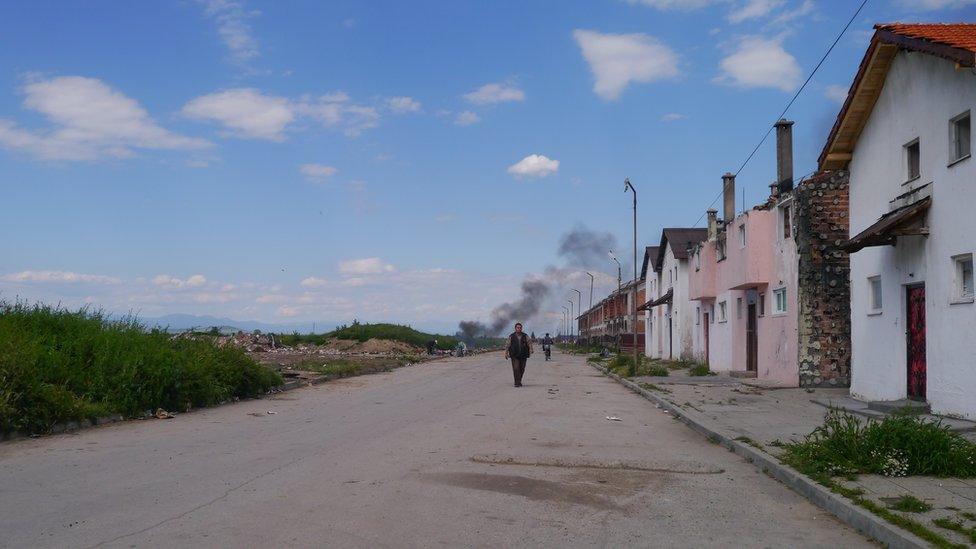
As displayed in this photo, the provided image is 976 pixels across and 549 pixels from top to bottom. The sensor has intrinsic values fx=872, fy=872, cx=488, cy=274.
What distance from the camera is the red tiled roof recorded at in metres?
13.1

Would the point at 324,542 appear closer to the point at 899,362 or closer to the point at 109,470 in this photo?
the point at 109,470

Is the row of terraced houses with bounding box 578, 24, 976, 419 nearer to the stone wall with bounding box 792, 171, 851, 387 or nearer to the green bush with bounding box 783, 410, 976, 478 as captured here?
the stone wall with bounding box 792, 171, 851, 387

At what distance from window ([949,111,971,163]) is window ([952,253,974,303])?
1621 millimetres

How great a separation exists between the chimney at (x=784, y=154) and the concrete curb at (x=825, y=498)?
1759 centimetres

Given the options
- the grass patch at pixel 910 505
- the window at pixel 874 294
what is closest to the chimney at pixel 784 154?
the window at pixel 874 294

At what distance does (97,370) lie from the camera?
1567cm

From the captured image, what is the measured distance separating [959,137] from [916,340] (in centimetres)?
386

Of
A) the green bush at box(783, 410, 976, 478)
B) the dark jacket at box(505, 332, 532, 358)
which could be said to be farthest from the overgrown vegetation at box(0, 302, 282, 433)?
the green bush at box(783, 410, 976, 478)

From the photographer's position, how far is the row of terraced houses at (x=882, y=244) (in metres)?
14.0

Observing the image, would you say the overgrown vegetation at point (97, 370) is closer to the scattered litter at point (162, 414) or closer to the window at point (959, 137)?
the scattered litter at point (162, 414)

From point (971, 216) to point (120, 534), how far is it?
12659 millimetres

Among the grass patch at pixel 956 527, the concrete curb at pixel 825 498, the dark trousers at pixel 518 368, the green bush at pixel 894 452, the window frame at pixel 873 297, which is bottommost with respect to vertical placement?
the concrete curb at pixel 825 498

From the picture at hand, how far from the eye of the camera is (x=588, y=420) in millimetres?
15750

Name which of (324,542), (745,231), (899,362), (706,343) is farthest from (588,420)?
(706,343)
